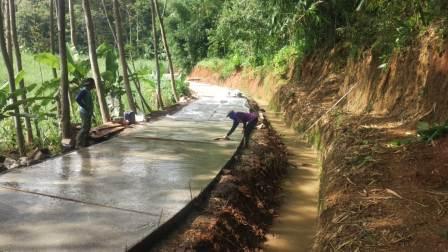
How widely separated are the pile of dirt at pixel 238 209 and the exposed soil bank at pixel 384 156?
826 millimetres

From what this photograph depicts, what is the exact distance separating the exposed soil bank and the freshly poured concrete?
173 cm

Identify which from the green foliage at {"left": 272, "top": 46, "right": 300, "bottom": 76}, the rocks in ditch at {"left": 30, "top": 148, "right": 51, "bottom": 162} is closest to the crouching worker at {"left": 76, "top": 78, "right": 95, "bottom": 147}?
the rocks in ditch at {"left": 30, "top": 148, "right": 51, "bottom": 162}

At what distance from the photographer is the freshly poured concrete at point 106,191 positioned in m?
3.90

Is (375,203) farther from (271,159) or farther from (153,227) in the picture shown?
(271,159)

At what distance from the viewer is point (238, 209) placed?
5.50 m

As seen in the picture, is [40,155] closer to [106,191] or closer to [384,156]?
[106,191]

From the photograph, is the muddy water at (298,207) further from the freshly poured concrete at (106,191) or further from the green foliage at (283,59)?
the green foliage at (283,59)

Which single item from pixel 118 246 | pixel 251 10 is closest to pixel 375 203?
pixel 118 246

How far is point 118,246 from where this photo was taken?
147 inches

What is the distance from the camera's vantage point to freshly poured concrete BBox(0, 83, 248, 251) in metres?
3.90

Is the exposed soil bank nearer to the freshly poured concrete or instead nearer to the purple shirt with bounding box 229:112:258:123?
the purple shirt with bounding box 229:112:258:123

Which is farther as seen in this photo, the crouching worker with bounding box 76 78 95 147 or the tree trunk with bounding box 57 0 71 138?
the crouching worker with bounding box 76 78 95 147

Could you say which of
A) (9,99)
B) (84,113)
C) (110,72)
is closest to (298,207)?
(84,113)

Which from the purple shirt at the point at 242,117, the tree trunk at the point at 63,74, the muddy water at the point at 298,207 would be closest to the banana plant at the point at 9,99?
the tree trunk at the point at 63,74
